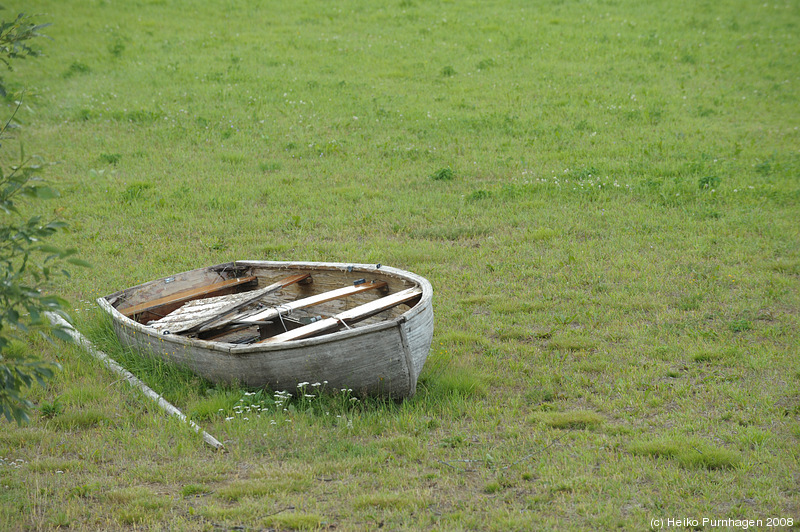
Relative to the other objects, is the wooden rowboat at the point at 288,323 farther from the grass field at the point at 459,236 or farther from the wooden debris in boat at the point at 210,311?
the grass field at the point at 459,236

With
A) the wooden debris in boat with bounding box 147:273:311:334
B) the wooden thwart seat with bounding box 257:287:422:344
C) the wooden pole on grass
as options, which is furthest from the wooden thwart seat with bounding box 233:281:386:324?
the wooden pole on grass

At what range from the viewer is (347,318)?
6.70 meters

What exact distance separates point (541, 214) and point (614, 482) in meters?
6.49

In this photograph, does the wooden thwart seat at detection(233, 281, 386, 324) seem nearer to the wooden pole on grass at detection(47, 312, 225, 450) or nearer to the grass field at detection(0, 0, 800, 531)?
the grass field at detection(0, 0, 800, 531)

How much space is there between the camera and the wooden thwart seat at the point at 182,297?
7.81 meters

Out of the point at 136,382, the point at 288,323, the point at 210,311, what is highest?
the point at 210,311

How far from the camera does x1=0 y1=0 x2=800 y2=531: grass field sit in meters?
5.15

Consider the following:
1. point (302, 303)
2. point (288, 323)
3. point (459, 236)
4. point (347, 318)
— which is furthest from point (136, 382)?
point (459, 236)

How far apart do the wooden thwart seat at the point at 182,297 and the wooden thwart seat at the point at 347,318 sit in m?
1.75

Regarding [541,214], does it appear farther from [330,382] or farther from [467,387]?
[330,382]

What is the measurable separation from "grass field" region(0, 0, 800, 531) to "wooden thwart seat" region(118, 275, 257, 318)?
1.68 feet

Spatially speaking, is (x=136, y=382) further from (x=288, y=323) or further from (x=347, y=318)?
(x=347, y=318)

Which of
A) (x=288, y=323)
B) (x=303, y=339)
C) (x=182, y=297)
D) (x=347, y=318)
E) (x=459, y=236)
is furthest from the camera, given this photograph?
(x=459, y=236)

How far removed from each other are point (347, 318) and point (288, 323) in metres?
1.01
